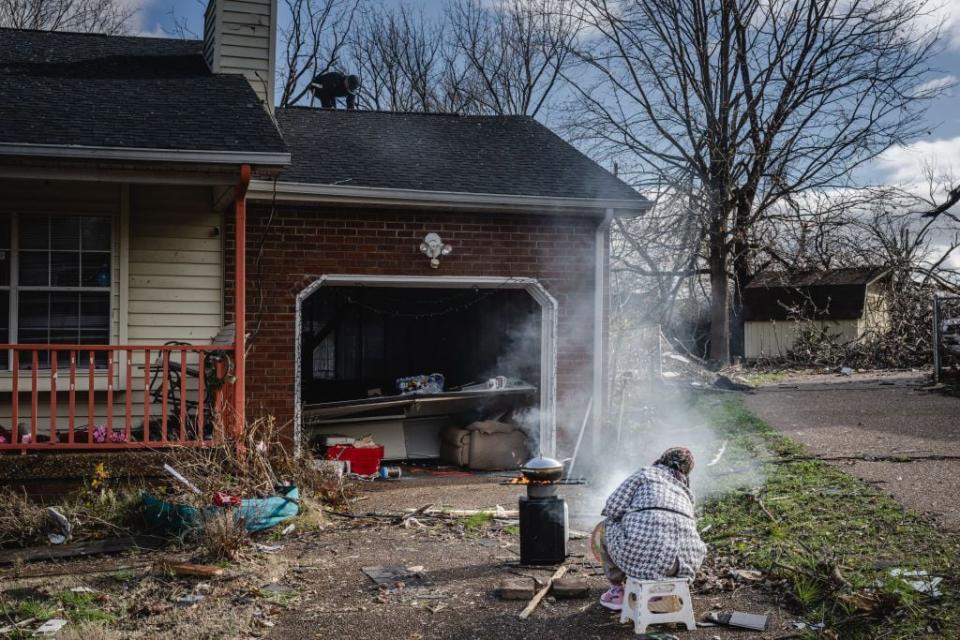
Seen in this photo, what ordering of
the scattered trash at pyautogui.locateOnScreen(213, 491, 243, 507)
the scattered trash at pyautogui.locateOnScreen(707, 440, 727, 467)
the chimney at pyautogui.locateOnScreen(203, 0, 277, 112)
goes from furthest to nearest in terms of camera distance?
the chimney at pyautogui.locateOnScreen(203, 0, 277, 112) → the scattered trash at pyautogui.locateOnScreen(707, 440, 727, 467) → the scattered trash at pyautogui.locateOnScreen(213, 491, 243, 507)

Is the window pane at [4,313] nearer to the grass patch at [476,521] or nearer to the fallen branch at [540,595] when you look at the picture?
the grass patch at [476,521]

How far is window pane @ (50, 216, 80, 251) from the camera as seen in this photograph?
9305 millimetres

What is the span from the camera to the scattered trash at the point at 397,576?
6203 millimetres

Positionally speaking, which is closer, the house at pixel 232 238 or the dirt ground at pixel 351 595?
the dirt ground at pixel 351 595

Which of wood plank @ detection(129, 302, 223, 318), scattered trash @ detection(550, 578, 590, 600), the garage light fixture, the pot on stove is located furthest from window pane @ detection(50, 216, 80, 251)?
scattered trash @ detection(550, 578, 590, 600)

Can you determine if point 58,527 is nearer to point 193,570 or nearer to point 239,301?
point 193,570

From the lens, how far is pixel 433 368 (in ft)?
49.5

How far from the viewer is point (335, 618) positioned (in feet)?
18.0

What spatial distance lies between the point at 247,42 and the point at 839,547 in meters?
9.01

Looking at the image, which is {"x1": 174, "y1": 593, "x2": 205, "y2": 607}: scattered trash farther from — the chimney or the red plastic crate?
the chimney

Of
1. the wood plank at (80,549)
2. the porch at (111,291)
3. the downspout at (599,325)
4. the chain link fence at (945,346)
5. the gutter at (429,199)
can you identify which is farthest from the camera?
the chain link fence at (945,346)

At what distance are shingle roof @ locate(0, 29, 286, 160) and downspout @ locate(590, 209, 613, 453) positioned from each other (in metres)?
4.29

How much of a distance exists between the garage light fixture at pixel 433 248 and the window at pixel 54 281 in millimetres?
3371

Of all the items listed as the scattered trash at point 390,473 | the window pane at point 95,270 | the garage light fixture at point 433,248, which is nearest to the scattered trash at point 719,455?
the scattered trash at point 390,473
